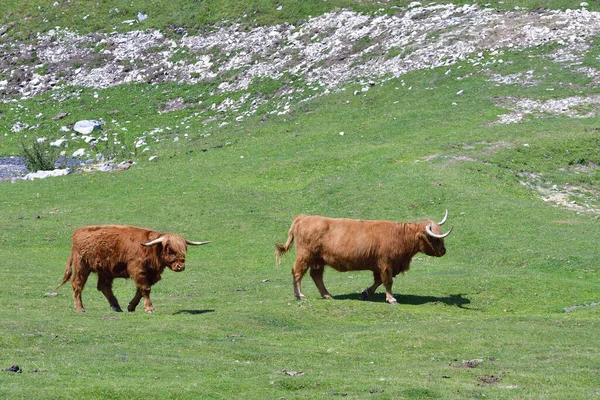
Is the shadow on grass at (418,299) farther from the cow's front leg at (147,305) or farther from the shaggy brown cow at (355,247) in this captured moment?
the cow's front leg at (147,305)

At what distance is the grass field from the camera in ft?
51.6

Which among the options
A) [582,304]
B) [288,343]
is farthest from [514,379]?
[582,304]

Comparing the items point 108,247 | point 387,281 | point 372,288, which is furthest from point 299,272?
point 108,247

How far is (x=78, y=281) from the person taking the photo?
2302cm

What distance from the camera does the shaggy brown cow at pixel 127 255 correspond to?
2289cm

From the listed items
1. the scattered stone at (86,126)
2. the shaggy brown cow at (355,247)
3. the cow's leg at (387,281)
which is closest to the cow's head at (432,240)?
the shaggy brown cow at (355,247)

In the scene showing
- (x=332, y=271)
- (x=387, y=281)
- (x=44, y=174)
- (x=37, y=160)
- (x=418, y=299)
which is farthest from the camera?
(x=37, y=160)

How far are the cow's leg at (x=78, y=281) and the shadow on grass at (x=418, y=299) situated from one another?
22.8 feet

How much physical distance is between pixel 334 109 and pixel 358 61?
6.32m

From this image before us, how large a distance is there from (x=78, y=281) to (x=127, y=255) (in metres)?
1.41

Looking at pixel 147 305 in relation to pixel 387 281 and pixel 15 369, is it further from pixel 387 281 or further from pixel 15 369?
pixel 15 369

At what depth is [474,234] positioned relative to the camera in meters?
34.7

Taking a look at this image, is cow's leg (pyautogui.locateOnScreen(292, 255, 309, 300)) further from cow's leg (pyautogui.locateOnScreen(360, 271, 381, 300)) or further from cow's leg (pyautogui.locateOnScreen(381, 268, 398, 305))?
cow's leg (pyautogui.locateOnScreen(381, 268, 398, 305))

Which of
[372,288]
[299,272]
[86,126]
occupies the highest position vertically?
[86,126]
